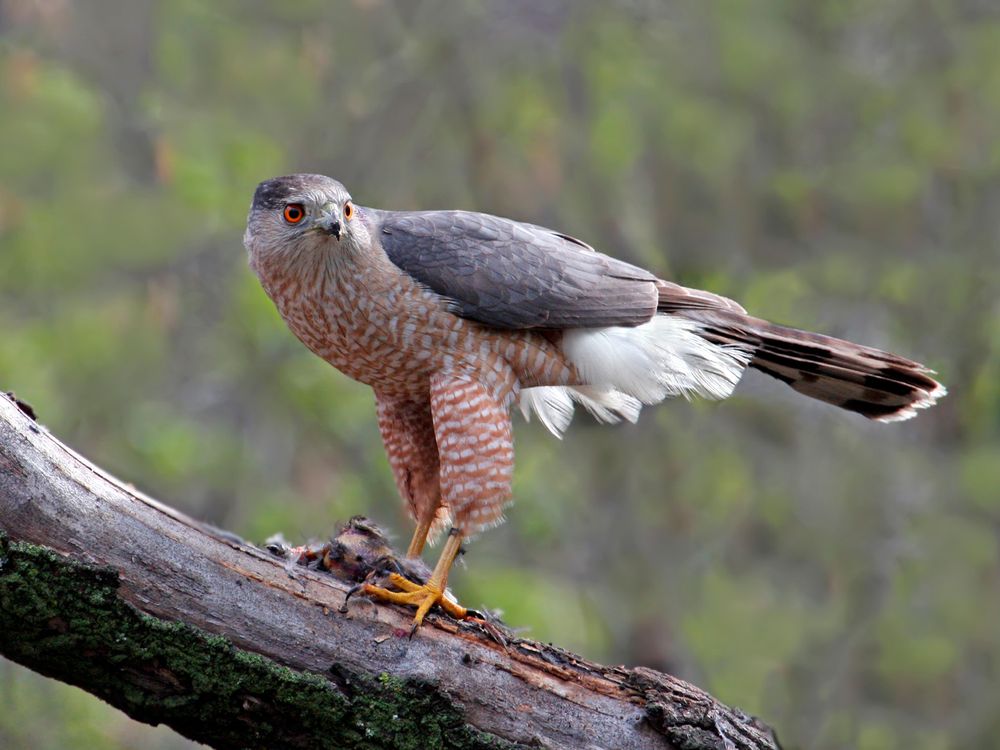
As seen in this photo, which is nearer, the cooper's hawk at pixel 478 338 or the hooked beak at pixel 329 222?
the hooked beak at pixel 329 222

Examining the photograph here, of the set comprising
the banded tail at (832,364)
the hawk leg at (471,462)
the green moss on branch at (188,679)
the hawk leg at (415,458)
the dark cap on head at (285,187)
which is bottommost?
the green moss on branch at (188,679)

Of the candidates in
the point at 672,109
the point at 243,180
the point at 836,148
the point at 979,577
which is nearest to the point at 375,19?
the point at 243,180

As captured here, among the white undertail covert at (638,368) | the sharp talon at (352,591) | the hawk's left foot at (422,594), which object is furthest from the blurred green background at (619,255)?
the sharp talon at (352,591)

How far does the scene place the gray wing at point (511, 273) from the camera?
4.74 meters

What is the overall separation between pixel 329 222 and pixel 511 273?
34.0 inches

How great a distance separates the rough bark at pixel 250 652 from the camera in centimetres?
351

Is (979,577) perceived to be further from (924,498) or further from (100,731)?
(100,731)

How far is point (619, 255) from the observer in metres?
9.56

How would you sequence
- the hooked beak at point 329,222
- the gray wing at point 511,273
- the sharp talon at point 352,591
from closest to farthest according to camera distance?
the sharp talon at point 352,591
the hooked beak at point 329,222
the gray wing at point 511,273

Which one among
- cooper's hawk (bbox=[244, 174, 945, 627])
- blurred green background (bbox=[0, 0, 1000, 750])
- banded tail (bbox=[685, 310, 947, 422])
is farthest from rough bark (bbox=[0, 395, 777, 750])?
blurred green background (bbox=[0, 0, 1000, 750])

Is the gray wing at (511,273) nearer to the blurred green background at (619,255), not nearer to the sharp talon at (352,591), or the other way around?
the sharp talon at (352,591)

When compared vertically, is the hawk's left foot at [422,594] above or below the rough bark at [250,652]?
above

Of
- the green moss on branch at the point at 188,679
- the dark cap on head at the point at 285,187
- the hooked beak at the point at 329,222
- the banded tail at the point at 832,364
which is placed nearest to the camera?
the green moss on branch at the point at 188,679

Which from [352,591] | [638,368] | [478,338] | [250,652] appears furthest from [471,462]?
[250,652]
